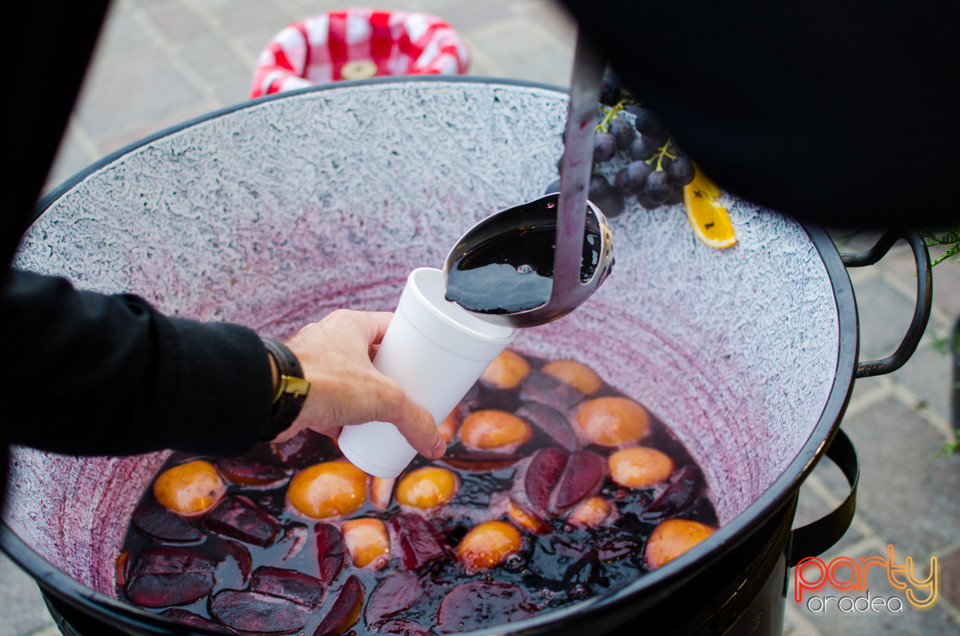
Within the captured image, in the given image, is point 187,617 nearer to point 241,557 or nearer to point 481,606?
point 241,557

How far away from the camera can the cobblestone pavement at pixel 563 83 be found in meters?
1.67

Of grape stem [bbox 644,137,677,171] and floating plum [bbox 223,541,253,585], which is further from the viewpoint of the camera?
grape stem [bbox 644,137,677,171]

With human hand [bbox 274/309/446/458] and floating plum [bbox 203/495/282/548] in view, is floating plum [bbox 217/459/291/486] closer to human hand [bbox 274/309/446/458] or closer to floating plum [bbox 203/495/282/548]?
floating plum [bbox 203/495/282/548]

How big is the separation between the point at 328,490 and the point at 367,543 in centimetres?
12

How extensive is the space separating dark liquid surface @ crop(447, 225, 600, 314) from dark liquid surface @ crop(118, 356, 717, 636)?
39 centimetres

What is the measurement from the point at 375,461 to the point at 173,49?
103 inches

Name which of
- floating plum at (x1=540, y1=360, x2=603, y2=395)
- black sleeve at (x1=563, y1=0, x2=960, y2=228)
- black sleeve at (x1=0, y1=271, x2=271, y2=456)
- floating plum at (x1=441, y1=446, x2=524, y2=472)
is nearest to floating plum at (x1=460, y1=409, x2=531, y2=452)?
floating plum at (x1=441, y1=446, x2=524, y2=472)

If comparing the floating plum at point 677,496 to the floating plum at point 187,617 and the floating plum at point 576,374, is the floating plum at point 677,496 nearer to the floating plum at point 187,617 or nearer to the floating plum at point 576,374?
the floating plum at point 576,374

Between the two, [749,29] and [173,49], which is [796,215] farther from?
[173,49]

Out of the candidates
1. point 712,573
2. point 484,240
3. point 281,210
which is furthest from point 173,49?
point 712,573

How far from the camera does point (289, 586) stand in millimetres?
1092

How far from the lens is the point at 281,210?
1.43 metres

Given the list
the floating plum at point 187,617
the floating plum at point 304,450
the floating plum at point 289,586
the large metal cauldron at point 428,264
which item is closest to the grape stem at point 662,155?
the large metal cauldron at point 428,264

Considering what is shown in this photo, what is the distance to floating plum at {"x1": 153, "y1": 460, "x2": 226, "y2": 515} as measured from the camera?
1.23 m
